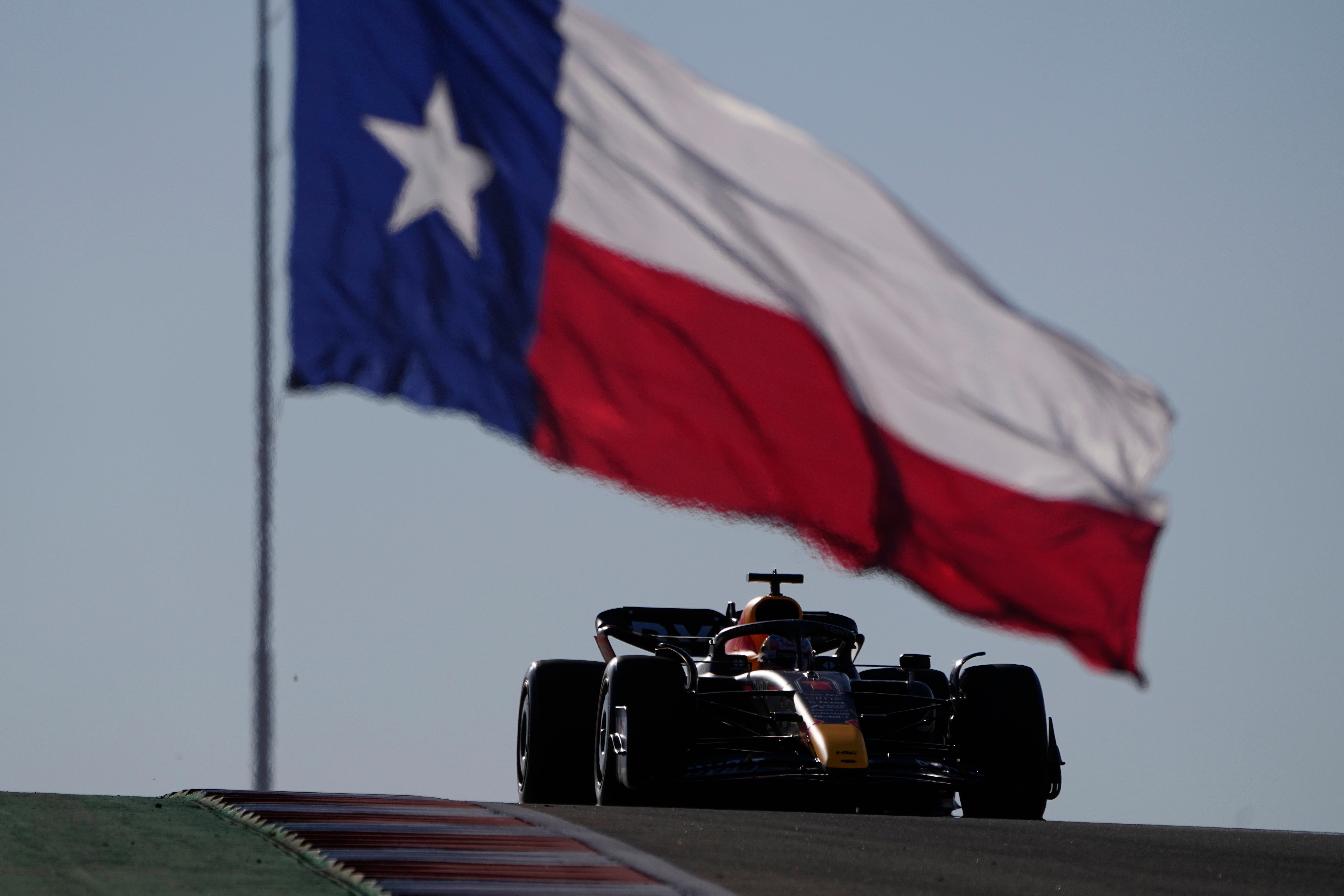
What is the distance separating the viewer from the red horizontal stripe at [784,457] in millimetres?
13617

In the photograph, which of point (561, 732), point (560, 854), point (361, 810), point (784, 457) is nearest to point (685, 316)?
point (784, 457)

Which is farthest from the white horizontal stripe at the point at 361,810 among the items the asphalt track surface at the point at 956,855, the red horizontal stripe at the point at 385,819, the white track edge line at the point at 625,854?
the asphalt track surface at the point at 956,855

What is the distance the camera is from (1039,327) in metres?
15.0

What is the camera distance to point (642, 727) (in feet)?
40.6

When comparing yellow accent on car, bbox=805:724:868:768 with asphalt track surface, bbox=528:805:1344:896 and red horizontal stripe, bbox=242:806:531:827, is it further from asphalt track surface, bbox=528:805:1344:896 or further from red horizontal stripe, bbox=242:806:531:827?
red horizontal stripe, bbox=242:806:531:827

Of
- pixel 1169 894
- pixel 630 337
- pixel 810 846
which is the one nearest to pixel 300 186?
pixel 630 337

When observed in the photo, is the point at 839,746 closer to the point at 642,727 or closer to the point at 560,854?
the point at 642,727

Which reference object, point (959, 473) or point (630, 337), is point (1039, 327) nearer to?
point (959, 473)

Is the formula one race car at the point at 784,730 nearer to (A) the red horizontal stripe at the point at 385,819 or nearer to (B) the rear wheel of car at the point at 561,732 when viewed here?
(B) the rear wheel of car at the point at 561,732

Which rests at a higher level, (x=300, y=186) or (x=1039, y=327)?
(x=300, y=186)

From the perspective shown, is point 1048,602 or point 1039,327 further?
point 1039,327

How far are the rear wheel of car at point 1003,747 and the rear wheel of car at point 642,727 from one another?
1.91m

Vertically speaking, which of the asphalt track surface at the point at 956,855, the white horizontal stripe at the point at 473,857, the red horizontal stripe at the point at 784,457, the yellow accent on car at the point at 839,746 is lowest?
the asphalt track surface at the point at 956,855

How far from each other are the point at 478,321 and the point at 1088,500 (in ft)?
14.6
